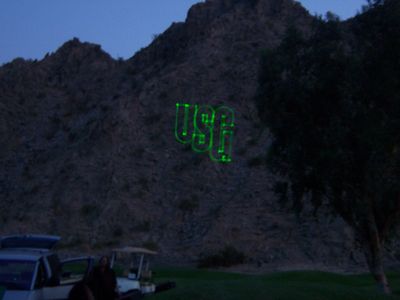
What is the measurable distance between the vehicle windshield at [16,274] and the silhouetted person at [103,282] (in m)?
1.17

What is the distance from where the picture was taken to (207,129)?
49062 millimetres

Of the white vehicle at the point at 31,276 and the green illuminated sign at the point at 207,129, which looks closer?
the white vehicle at the point at 31,276

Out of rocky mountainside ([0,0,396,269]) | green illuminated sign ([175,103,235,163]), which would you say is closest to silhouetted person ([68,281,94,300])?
rocky mountainside ([0,0,396,269])

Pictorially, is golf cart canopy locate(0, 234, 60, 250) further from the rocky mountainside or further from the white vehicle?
the rocky mountainside

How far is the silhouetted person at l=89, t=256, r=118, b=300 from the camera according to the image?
13383mm

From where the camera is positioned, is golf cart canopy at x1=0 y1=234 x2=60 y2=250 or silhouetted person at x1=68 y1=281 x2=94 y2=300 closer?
silhouetted person at x1=68 y1=281 x2=94 y2=300

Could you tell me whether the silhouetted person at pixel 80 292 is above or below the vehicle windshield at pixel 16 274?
below

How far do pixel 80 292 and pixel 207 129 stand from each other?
1433 inches

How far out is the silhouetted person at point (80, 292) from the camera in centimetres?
1293

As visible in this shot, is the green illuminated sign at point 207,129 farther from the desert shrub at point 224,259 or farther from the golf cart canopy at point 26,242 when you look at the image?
the golf cart canopy at point 26,242

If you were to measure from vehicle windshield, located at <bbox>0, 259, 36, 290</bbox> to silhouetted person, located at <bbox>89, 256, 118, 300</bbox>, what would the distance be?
1175mm

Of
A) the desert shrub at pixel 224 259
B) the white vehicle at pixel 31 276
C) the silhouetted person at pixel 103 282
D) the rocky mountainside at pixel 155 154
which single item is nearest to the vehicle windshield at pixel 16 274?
the white vehicle at pixel 31 276

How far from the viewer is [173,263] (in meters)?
38.7

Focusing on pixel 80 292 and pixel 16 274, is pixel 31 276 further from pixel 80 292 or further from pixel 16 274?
pixel 80 292
